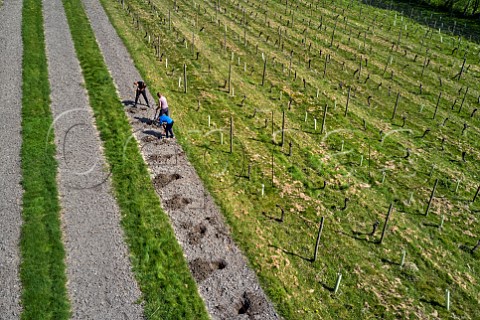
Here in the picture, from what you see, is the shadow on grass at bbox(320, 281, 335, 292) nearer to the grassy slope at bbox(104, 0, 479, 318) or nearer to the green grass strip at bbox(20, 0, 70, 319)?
the grassy slope at bbox(104, 0, 479, 318)

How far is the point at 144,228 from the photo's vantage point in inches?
562

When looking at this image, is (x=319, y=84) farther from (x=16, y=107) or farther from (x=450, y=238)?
(x=16, y=107)

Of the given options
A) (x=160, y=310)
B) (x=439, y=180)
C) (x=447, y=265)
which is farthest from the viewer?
(x=439, y=180)

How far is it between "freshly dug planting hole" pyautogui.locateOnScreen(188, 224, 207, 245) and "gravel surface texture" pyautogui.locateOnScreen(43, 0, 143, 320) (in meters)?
2.22

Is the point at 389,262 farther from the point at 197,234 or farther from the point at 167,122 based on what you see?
the point at 167,122

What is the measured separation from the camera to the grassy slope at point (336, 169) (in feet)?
44.2

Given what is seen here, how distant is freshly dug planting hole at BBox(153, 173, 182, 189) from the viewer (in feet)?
54.5

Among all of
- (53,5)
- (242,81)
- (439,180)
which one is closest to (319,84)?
(242,81)

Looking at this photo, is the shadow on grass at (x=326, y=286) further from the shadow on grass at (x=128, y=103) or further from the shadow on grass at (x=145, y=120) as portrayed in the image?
the shadow on grass at (x=128, y=103)

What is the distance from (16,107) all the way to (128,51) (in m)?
10.2

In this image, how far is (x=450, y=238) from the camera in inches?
634

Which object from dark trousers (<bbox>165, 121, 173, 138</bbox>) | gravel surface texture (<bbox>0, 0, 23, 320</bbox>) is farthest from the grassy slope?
gravel surface texture (<bbox>0, 0, 23, 320</bbox>)

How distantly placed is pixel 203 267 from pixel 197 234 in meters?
1.54

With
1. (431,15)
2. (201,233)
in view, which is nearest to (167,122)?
(201,233)
